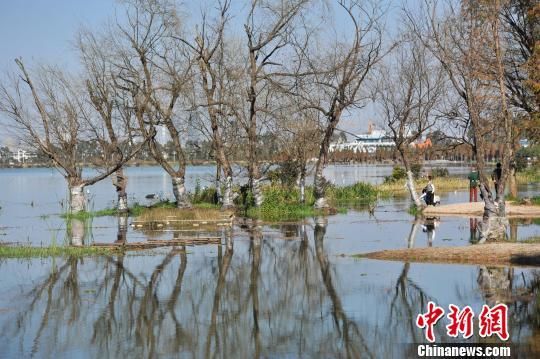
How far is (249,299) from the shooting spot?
46.8ft

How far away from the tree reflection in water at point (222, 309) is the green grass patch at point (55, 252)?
710mm

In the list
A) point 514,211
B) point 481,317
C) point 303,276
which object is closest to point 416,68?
point 514,211

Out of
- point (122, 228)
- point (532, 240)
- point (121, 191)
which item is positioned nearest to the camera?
point (532, 240)

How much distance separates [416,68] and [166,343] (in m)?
26.6

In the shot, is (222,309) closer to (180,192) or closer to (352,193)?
(180,192)

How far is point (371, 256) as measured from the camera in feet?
61.2

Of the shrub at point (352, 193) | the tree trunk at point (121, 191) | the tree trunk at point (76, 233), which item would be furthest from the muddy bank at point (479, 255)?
the shrub at point (352, 193)

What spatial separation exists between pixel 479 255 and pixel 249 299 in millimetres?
5736

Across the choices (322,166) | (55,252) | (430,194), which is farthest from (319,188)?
(55,252)

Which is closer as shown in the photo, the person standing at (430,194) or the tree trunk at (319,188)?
the tree trunk at (319,188)

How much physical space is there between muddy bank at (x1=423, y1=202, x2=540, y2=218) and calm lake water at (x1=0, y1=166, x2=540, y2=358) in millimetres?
6365

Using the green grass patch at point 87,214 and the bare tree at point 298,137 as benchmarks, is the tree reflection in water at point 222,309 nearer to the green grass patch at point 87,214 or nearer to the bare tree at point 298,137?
the green grass patch at point 87,214

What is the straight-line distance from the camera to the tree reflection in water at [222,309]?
10867 mm

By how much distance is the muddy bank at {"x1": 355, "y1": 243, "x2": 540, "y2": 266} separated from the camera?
16453 millimetres
